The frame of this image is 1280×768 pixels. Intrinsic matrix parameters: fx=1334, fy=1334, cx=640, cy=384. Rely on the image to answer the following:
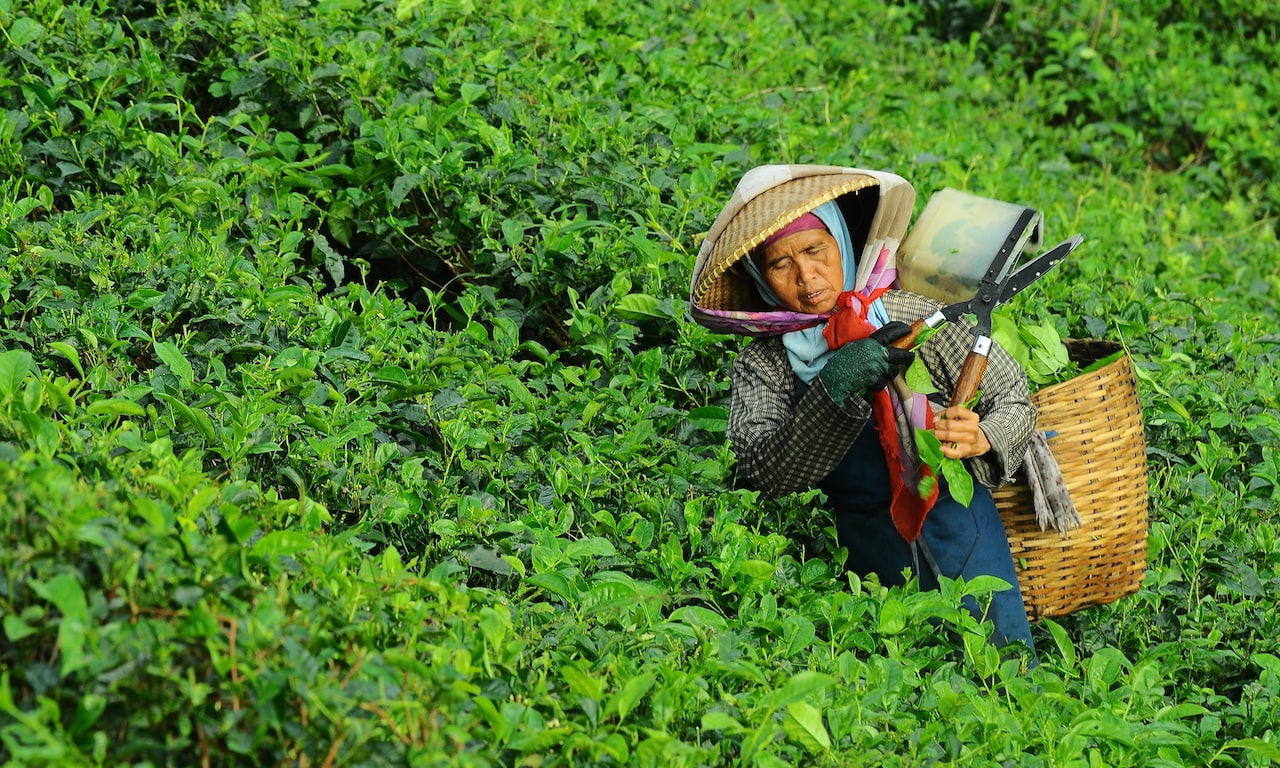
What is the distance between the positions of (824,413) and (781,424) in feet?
0.64

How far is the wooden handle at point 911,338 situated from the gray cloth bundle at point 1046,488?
384 millimetres

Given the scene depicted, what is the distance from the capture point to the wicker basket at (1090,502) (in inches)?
119

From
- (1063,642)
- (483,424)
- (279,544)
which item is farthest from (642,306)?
(279,544)

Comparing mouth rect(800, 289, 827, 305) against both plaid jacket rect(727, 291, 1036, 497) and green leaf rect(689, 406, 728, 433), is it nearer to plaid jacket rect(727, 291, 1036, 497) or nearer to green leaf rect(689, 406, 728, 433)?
plaid jacket rect(727, 291, 1036, 497)

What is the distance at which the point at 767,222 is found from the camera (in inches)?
113

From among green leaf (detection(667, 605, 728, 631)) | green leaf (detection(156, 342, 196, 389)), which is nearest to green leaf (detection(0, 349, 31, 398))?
green leaf (detection(156, 342, 196, 389))

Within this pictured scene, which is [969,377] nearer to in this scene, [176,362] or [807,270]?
[807,270]

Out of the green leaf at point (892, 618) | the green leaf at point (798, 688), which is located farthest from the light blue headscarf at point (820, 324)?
the green leaf at point (798, 688)

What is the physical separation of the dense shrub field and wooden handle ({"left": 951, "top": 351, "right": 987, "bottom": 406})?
0.40 meters

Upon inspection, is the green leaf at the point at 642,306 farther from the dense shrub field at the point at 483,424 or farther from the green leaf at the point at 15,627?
the green leaf at the point at 15,627

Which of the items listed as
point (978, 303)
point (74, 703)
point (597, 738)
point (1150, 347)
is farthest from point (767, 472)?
point (1150, 347)

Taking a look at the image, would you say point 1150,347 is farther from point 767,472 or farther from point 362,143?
point 362,143

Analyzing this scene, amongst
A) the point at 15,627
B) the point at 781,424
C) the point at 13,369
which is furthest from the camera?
the point at 781,424

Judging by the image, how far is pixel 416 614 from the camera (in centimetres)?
213
